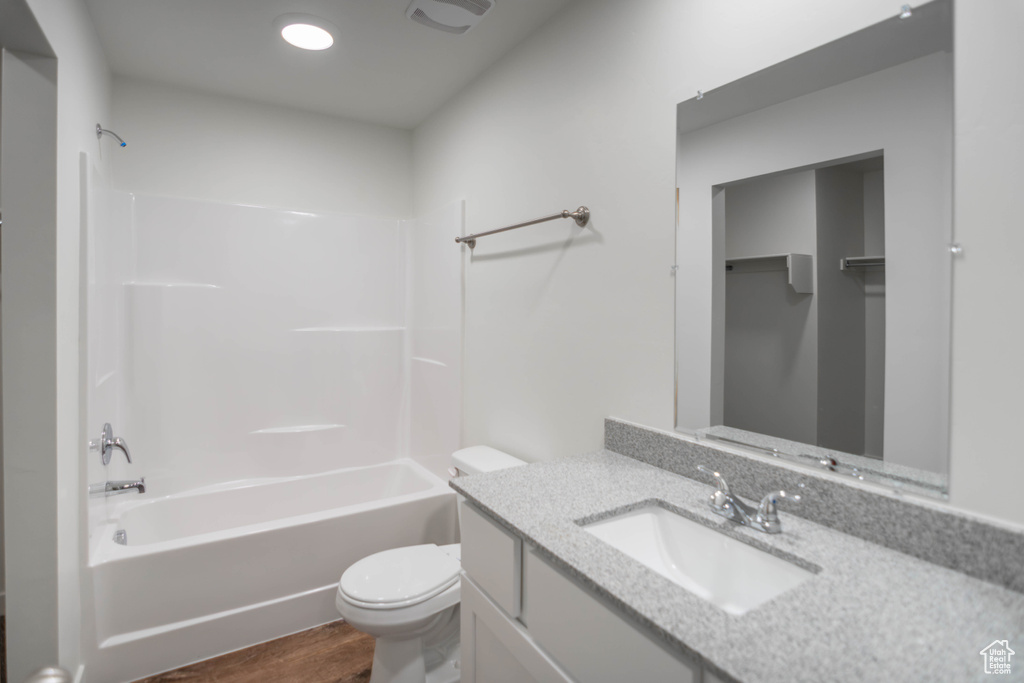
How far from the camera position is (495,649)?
1193 mm

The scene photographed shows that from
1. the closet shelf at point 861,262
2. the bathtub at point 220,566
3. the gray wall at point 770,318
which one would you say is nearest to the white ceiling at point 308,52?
the gray wall at point 770,318

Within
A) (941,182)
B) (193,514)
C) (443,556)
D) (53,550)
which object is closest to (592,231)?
(941,182)

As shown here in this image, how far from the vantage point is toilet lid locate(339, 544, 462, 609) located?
5.41ft

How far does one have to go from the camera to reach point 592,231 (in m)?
1.73

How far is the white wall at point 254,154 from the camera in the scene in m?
2.49

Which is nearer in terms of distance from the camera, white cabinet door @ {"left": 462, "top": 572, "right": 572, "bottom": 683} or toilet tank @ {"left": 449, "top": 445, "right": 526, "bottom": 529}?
white cabinet door @ {"left": 462, "top": 572, "right": 572, "bottom": 683}

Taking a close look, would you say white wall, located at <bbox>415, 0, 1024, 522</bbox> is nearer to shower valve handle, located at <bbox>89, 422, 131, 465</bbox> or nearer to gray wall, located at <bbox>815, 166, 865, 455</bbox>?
gray wall, located at <bbox>815, 166, 865, 455</bbox>

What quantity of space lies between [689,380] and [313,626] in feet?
6.31

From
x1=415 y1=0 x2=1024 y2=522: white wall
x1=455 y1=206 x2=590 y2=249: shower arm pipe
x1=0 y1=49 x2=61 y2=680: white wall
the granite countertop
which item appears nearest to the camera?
the granite countertop

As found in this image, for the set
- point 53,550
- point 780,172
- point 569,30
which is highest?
point 569,30

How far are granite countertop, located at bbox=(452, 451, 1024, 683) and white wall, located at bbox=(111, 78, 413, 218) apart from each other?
7.94ft

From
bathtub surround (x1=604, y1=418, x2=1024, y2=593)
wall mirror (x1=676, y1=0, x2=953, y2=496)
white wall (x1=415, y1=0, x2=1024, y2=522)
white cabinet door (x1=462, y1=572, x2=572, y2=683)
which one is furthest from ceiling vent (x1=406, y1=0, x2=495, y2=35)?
white cabinet door (x1=462, y1=572, x2=572, y2=683)

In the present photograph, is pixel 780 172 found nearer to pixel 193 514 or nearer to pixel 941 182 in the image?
pixel 941 182

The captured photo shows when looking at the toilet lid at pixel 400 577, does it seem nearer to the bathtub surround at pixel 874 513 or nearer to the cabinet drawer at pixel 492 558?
the cabinet drawer at pixel 492 558
